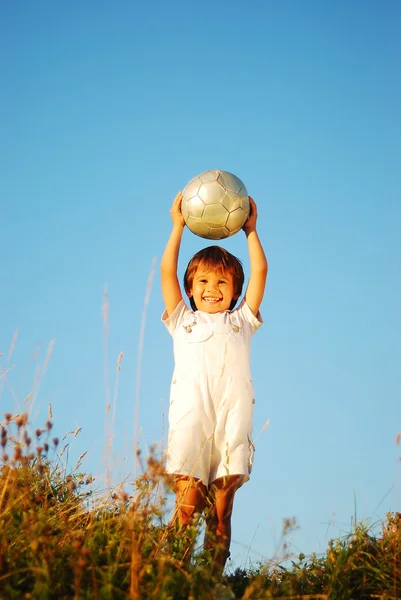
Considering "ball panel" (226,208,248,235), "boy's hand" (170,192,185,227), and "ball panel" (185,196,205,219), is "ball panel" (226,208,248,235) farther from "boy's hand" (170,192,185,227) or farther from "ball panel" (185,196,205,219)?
"boy's hand" (170,192,185,227)

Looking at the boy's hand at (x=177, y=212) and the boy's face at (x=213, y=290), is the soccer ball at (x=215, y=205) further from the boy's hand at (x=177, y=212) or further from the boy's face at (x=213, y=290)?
the boy's face at (x=213, y=290)

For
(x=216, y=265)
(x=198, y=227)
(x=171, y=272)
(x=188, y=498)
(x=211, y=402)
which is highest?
(x=198, y=227)

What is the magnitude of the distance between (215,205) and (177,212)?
46cm

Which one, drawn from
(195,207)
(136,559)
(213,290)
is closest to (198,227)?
(195,207)

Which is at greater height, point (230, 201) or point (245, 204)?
point (245, 204)

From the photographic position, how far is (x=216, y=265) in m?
5.95

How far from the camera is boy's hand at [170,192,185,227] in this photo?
6.16 m

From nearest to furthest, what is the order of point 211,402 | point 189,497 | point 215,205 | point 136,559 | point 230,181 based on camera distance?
point 136,559 < point 189,497 < point 211,402 < point 215,205 < point 230,181

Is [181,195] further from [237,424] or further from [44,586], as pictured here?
[44,586]

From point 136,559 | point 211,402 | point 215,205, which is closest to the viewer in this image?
point 136,559

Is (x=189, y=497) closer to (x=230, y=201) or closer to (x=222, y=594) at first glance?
(x=222, y=594)

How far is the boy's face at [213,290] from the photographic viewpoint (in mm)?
5941

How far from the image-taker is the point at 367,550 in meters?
4.69

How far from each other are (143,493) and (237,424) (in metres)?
1.30
